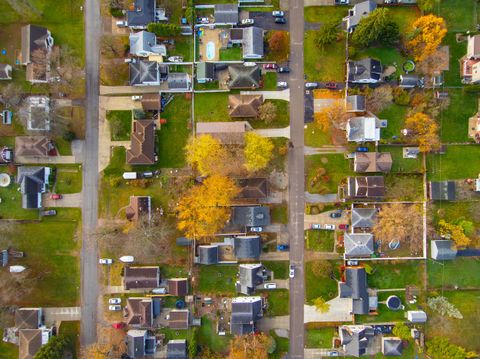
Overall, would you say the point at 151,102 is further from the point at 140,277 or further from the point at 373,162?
the point at 373,162

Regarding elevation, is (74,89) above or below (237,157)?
above

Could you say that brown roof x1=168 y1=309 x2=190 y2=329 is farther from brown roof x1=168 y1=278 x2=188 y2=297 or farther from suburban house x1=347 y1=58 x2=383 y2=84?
suburban house x1=347 y1=58 x2=383 y2=84

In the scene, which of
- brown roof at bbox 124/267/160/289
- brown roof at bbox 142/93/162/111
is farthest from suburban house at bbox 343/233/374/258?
brown roof at bbox 142/93/162/111

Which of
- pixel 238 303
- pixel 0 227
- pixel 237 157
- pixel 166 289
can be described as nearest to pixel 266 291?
pixel 238 303

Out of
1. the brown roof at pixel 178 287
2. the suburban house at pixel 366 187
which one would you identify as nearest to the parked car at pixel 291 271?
the suburban house at pixel 366 187

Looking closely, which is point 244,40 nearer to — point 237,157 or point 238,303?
Answer: point 237,157

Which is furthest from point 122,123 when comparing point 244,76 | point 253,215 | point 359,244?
point 359,244
